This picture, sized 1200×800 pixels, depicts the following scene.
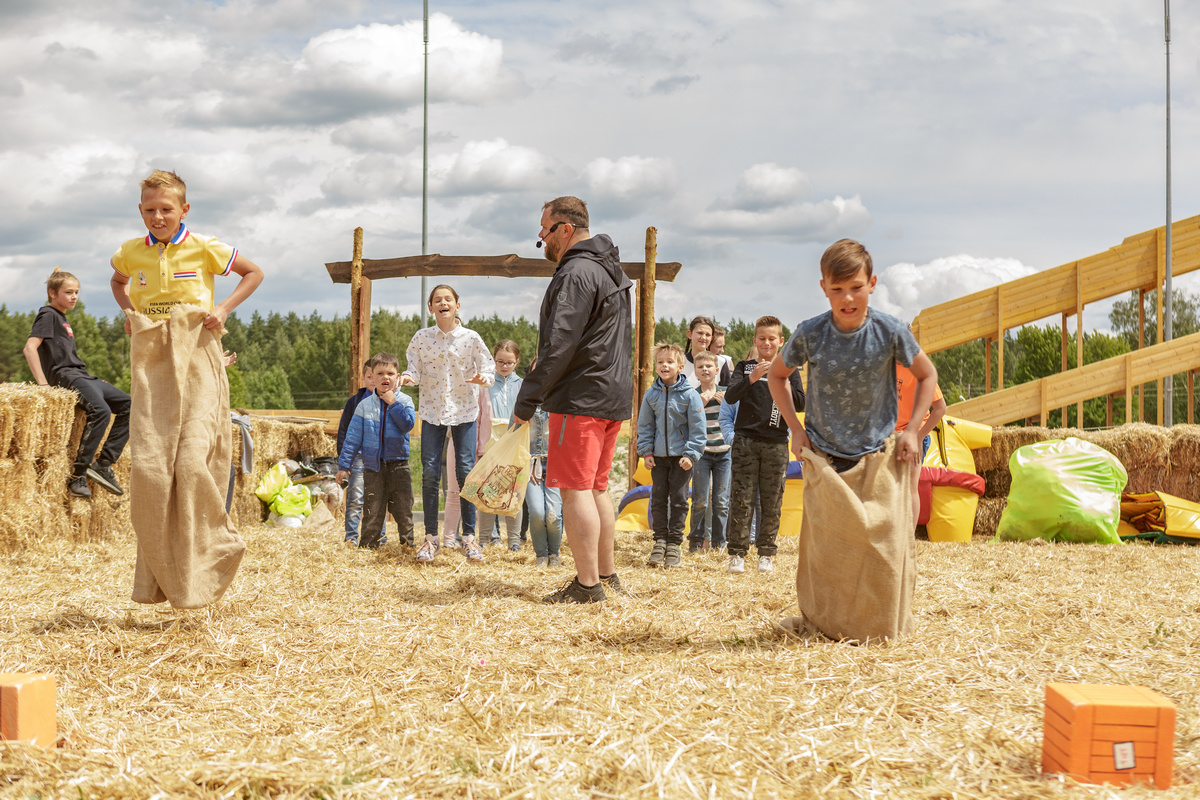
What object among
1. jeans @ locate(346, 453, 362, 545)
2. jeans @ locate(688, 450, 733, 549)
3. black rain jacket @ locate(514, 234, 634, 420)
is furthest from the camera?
jeans @ locate(346, 453, 362, 545)

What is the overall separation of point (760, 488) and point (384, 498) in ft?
9.41

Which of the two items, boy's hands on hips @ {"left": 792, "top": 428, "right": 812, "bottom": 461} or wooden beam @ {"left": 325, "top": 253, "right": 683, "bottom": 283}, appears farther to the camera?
wooden beam @ {"left": 325, "top": 253, "right": 683, "bottom": 283}

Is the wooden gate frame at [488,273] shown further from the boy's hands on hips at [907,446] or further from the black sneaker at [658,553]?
the boy's hands on hips at [907,446]

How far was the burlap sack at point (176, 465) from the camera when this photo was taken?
396 centimetres

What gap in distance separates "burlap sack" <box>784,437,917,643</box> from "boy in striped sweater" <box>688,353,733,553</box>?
333cm

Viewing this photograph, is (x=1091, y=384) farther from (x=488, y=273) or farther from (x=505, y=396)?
(x=505, y=396)

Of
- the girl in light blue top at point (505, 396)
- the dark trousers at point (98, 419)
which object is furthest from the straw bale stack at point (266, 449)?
the girl in light blue top at point (505, 396)

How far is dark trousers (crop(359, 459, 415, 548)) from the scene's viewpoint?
7207 mm

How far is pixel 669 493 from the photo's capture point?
7.07 m

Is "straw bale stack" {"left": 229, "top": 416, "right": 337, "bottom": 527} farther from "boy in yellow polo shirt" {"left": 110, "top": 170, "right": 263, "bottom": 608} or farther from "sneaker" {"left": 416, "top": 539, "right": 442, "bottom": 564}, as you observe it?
"boy in yellow polo shirt" {"left": 110, "top": 170, "right": 263, "bottom": 608}

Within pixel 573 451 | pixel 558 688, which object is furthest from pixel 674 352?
pixel 558 688

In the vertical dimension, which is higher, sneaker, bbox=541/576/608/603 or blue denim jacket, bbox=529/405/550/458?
blue denim jacket, bbox=529/405/550/458

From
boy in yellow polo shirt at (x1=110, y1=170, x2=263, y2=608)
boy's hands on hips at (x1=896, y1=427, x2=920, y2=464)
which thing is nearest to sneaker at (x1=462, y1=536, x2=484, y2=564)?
boy in yellow polo shirt at (x1=110, y1=170, x2=263, y2=608)

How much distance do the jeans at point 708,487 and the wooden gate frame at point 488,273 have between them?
7.66 ft
